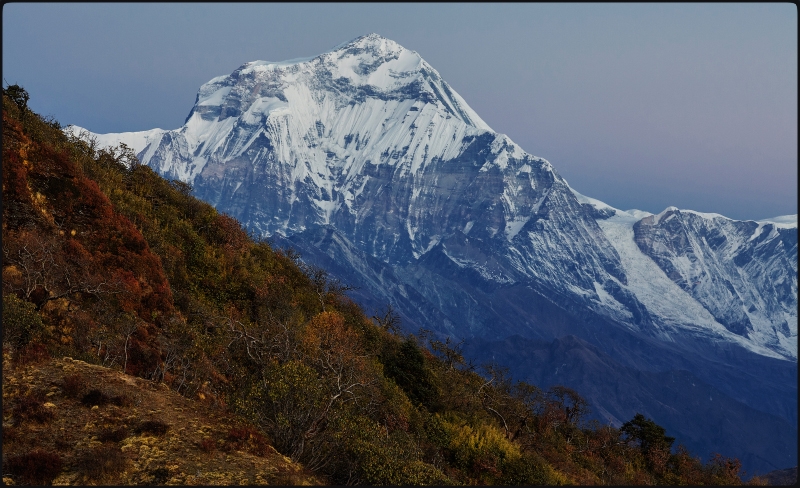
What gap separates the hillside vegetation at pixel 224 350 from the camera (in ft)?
54.3

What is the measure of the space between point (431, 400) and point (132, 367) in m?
19.8

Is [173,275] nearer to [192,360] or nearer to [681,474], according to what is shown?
[192,360]

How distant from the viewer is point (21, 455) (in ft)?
42.5

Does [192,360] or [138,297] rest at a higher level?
[138,297]

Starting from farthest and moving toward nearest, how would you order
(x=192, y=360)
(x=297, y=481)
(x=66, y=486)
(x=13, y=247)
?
(x=192, y=360) → (x=13, y=247) → (x=297, y=481) → (x=66, y=486)

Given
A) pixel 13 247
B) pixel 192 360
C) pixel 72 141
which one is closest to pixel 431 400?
pixel 192 360

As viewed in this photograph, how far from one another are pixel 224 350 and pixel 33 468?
44.4ft

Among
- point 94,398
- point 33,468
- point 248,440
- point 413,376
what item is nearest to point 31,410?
point 94,398

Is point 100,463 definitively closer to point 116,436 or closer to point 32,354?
point 116,436

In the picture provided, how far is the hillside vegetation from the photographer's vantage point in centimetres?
1656

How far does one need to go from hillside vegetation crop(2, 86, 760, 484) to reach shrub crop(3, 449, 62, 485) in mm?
40

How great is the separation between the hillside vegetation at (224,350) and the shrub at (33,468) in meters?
0.04

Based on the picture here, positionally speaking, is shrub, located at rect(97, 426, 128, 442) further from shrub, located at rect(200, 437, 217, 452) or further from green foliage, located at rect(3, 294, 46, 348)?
green foliage, located at rect(3, 294, 46, 348)

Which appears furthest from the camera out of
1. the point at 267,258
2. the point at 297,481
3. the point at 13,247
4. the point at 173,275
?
the point at 267,258
